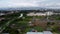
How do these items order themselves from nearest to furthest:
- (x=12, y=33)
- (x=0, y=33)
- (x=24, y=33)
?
1. (x=0, y=33)
2. (x=12, y=33)
3. (x=24, y=33)

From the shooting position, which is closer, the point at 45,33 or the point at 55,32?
the point at 45,33

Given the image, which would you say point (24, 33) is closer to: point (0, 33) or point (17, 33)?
point (17, 33)

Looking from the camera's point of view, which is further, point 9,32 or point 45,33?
point 9,32

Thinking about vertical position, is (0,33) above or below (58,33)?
above

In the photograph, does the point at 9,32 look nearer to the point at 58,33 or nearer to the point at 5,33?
the point at 5,33

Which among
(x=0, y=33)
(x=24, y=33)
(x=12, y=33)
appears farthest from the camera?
(x=24, y=33)

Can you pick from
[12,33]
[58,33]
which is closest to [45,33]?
[58,33]

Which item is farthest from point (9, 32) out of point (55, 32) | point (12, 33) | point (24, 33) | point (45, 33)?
point (55, 32)

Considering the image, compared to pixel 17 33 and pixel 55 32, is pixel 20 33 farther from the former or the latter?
pixel 55 32
